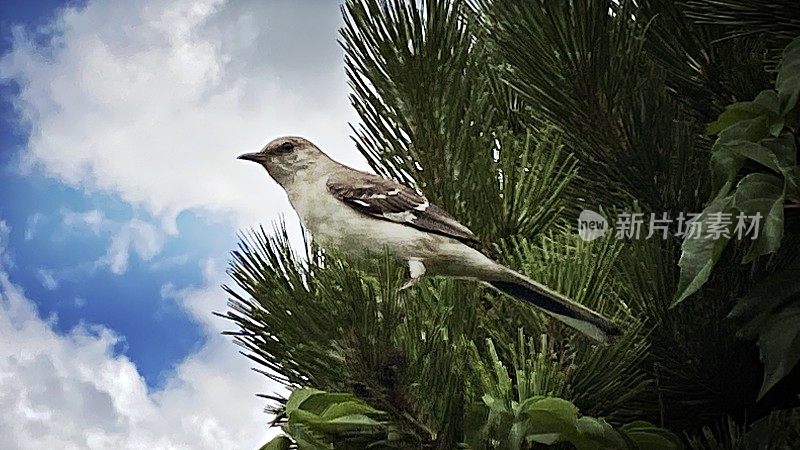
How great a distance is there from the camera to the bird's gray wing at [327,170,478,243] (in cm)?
40

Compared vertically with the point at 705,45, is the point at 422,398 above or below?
below

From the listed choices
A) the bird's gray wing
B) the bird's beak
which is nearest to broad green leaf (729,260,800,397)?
the bird's gray wing

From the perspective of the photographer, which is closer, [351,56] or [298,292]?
[298,292]

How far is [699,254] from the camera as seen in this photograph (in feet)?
1.11

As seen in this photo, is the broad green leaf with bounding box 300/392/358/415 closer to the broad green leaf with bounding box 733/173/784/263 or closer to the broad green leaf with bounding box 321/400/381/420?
the broad green leaf with bounding box 321/400/381/420

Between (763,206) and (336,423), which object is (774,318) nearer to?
(763,206)

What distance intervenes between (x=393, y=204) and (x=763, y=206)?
0.15m

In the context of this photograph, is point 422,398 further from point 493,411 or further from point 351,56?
point 351,56

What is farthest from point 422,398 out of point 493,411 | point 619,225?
point 619,225

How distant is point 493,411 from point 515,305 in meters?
0.08

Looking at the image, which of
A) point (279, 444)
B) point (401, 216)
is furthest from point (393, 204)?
point (279, 444)

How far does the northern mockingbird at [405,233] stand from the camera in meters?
0.37

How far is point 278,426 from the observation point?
378 millimetres

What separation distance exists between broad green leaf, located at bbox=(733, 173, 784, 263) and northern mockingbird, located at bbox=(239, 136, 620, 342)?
0.07 m
